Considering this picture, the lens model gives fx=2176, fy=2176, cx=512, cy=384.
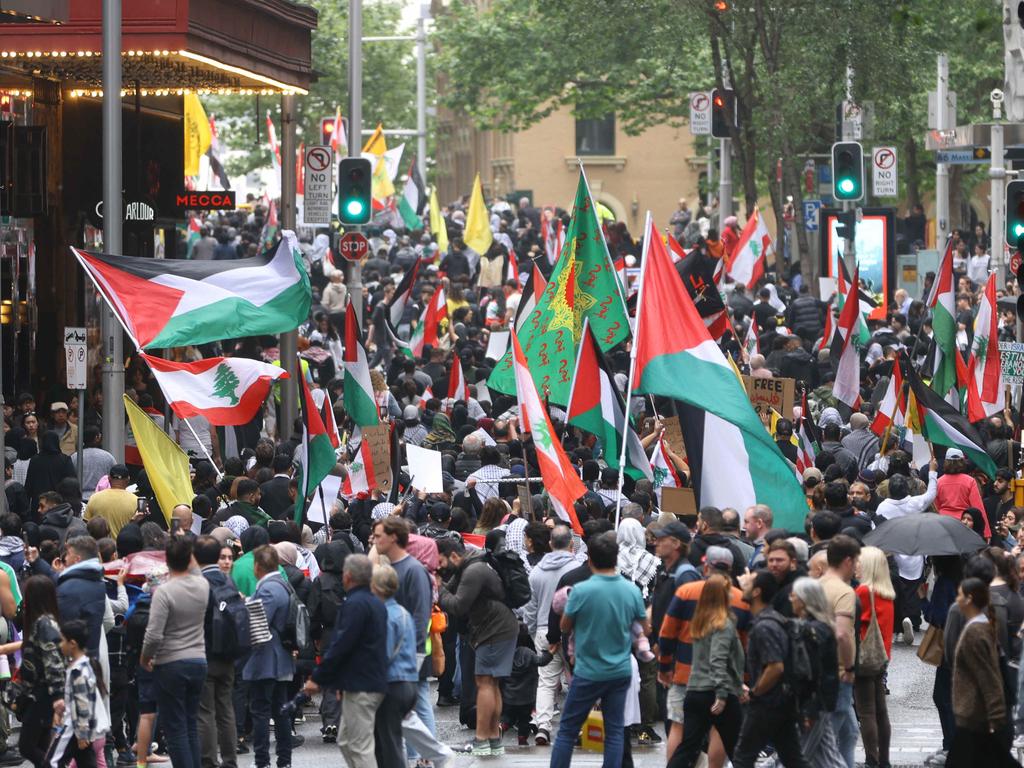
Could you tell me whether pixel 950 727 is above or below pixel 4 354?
below

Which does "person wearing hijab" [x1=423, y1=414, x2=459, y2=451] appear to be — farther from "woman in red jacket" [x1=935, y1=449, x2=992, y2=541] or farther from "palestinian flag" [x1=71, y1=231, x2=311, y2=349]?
"woman in red jacket" [x1=935, y1=449, x2=992, y2=541]

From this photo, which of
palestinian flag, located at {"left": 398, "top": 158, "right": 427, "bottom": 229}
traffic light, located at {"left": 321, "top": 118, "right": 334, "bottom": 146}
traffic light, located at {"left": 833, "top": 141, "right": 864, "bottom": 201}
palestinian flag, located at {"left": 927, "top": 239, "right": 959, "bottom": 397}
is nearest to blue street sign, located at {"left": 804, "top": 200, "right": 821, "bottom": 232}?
palestinian flag, located at {"left": 398, "top": 158, "right": 427, "bottom": 229}

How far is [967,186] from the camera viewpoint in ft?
175

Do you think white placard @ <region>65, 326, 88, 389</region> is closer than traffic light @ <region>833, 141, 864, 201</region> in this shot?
Yes

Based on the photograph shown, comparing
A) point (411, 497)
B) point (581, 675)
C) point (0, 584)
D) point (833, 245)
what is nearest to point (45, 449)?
point (411, 497)

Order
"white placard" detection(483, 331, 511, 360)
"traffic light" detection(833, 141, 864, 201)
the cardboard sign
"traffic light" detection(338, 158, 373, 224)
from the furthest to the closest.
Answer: "traffic light" detection(833, 141, 864, 201)
"traffic light" detection(338, 158, 373, 224)
"white placard" detection(483, 331, 511, 360)
the cardboard sign

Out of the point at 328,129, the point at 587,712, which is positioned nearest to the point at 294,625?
the point at 587,712

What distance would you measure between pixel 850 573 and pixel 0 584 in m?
4.92

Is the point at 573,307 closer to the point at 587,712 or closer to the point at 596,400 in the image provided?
the point at 596,400

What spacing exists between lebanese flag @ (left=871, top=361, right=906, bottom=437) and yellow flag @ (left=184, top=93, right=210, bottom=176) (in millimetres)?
15067

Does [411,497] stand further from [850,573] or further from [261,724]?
[850,573]

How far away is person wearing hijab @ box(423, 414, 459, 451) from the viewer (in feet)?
65.1

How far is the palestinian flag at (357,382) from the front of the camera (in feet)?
59.1

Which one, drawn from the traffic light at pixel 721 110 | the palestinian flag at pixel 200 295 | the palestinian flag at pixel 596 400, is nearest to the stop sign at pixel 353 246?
the palestinian flag at pixel 200 295
